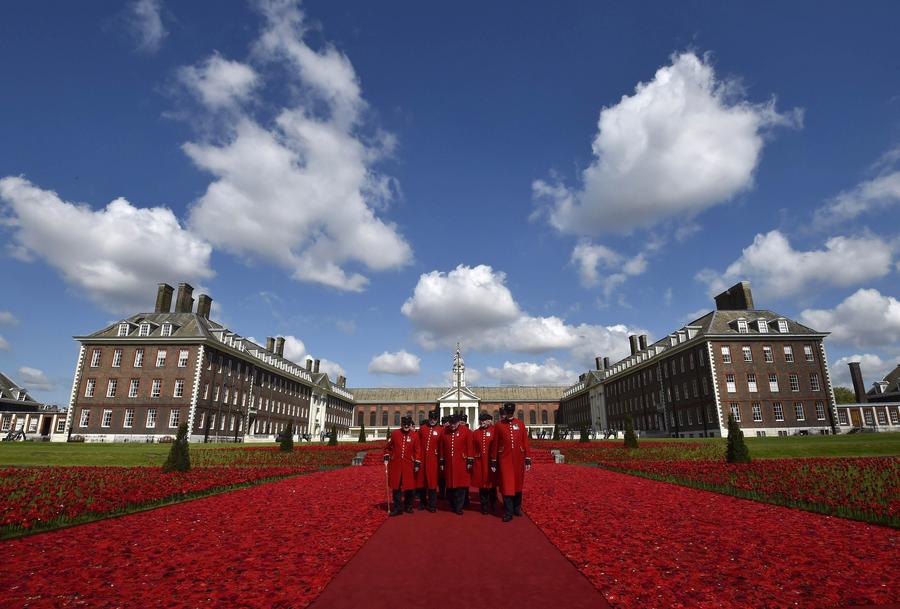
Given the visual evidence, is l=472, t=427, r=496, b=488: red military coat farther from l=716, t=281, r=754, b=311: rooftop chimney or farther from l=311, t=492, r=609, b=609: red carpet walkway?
l=716, t=281, r=754, b=311: rooftop chimney

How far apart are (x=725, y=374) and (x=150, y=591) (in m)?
51.6

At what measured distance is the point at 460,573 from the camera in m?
5.75

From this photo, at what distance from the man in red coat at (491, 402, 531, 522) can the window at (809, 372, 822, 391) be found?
50.8 m

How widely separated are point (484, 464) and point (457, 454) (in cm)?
61

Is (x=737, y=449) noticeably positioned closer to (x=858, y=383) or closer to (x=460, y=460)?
(x=460, y=460)

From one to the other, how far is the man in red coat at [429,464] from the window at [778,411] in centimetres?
4794

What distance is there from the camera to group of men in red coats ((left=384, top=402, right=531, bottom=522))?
9.49 m

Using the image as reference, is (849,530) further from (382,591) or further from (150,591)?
(150,591)

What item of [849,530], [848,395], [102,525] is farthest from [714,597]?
[848,395]

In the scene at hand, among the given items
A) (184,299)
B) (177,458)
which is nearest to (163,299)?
(184,299)

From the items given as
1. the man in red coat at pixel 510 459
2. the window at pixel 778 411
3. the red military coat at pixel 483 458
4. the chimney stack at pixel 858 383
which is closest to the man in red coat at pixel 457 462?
the red military coat at pixel 483 458

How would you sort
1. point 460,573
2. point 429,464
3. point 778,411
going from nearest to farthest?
1. point 460,573
2. point 429,464
3. point 778,411

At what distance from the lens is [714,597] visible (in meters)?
4.83

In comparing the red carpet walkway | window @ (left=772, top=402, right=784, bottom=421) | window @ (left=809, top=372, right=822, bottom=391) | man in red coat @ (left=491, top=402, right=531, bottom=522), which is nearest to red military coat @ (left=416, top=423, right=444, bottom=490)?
man in red coat @ (left=491, top=402, right=531, bottom=522)
